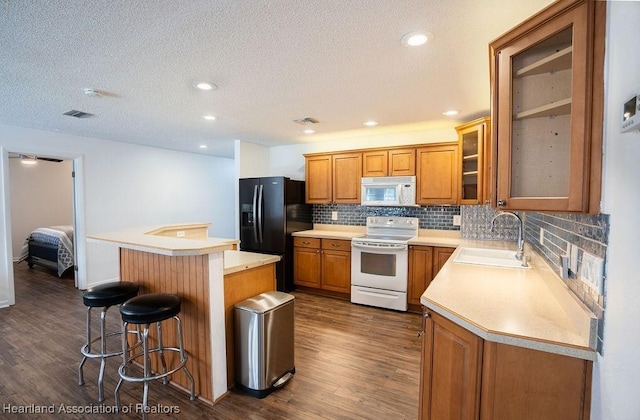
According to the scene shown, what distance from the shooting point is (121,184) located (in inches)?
197

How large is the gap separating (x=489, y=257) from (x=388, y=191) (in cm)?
158

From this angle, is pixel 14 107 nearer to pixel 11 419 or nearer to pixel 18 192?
pixel 11 419

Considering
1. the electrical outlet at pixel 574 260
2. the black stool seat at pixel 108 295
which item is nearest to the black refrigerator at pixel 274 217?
the black stool seat at pixel 108 295

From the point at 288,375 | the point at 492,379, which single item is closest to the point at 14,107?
the point at 288,375

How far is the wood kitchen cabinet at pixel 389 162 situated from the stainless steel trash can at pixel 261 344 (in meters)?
2.52

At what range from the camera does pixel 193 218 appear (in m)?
6.34

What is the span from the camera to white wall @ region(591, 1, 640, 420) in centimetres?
83

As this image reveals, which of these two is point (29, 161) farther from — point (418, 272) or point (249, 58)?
point (418, 272)

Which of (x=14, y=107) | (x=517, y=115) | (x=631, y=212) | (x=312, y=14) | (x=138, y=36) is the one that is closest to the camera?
(x=631, y=212)

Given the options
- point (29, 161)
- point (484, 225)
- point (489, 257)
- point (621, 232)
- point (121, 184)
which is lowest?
point (489, 257)

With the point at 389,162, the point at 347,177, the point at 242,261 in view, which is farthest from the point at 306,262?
the point at 242,261

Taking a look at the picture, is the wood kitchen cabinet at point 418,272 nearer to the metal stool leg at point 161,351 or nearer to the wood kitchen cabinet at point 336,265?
the wood kitchen cabinet at point 336,265

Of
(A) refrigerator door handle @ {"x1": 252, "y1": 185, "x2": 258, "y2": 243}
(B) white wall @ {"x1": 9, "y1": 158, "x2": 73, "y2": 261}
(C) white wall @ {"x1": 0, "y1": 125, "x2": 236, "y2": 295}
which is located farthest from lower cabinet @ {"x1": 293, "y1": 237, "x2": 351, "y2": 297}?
(B) white wall @ {"x1": 9, "y1": 158, "x2": 73, "y2": 261}

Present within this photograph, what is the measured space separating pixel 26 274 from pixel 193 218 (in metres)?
3.04
